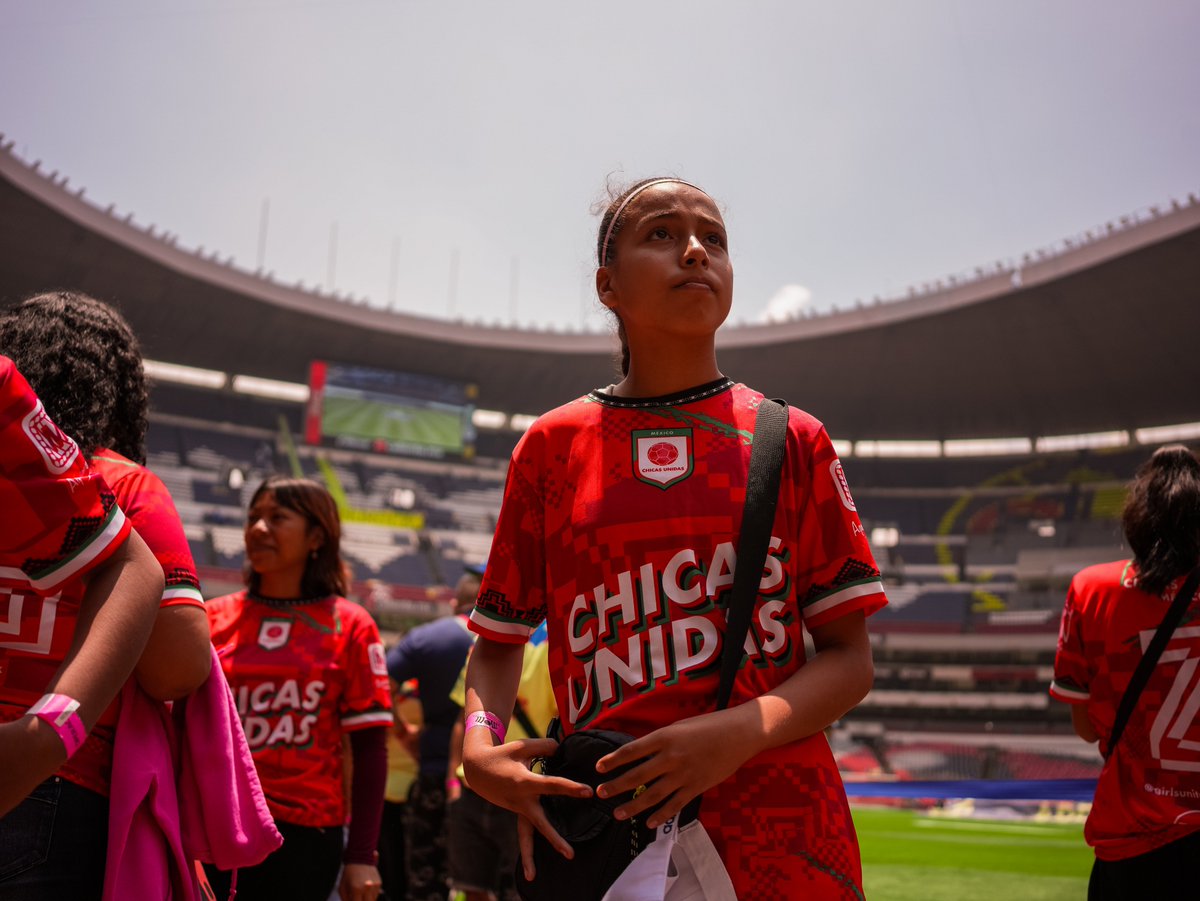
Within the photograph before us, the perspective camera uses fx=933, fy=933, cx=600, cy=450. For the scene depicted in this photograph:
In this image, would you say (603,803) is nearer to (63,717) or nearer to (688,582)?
(688,582)

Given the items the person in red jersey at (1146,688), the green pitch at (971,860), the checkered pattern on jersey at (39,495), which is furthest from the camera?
the green pitch at (971,860)

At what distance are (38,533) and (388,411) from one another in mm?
31934

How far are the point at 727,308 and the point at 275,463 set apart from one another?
32327mm

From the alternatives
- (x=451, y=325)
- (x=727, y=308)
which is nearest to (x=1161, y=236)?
(x=451, y=325)

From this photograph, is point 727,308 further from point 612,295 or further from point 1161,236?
point 1161,236

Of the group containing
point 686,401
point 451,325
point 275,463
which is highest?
point 451,325

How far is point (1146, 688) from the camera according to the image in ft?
8.26

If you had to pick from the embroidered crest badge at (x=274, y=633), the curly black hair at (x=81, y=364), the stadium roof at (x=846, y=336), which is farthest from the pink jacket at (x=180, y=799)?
the stadium roof at (x=846, y=336)

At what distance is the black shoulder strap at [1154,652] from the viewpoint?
251 centimetres

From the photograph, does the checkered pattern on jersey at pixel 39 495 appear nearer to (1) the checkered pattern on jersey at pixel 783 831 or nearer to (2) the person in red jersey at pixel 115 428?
(2) the person in red jersey at pixel 115 428

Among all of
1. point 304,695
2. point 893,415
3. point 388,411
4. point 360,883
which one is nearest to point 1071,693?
point 360,883

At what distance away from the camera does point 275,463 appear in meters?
31.9

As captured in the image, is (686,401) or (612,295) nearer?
(686,401)

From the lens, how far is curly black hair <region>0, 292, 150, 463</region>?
1.65m
